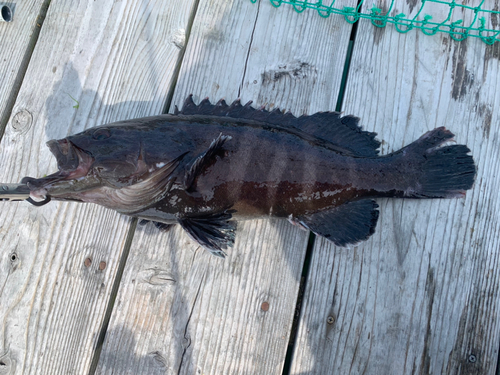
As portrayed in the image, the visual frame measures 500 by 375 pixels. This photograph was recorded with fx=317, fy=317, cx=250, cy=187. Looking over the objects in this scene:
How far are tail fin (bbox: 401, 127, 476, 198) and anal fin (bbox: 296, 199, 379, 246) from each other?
36 centimetres

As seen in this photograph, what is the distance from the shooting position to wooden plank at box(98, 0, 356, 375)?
8.54ft

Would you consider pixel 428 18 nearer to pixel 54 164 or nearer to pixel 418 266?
pixel 418 266

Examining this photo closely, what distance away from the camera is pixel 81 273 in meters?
2.76

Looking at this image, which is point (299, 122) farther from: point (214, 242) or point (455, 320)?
point (455, 320)

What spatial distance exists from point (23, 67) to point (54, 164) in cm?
106

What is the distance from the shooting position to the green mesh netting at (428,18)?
2904mm

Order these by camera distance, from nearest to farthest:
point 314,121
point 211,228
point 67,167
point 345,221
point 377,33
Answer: point 67,167 < point 211,228 < point 345,221 < point 314,121 < point 377,33

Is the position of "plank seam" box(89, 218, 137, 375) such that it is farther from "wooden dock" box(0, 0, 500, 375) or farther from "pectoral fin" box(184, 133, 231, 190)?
"pectoral fin" box(184, 133, 231, 190)

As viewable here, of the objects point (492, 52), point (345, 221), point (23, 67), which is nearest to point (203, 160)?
point (345, 221)

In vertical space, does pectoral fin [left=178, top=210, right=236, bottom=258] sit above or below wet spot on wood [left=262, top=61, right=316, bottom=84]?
below

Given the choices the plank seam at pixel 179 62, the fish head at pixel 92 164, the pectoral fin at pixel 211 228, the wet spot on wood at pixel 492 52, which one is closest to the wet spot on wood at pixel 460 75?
the wet spot on wood at pixel 492 52

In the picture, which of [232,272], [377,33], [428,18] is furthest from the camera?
[377,33]

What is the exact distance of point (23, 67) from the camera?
3.10 meters

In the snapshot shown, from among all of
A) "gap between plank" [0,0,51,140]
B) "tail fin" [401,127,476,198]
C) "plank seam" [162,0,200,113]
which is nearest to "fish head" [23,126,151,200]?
"plank seam" [162,0,200,113]
